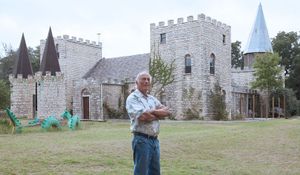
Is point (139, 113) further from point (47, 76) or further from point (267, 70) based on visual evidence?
point (267, 70)

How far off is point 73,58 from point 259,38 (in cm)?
1773

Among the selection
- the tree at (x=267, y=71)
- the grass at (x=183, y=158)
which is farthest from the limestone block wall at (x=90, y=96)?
the grass at (x=183, y=158)

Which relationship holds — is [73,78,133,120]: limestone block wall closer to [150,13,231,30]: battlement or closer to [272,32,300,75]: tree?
[150,13,231,30]: battlement

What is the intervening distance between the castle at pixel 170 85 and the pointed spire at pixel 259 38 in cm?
512

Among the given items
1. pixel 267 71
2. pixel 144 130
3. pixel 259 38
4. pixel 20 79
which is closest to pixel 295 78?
pixel 259 38

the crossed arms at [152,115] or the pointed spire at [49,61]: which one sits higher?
the pointed spire at [49,61]

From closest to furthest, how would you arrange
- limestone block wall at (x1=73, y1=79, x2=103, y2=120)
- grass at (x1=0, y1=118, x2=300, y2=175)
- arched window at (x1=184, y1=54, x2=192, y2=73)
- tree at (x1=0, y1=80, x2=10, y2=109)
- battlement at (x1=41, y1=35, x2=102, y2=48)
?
grass at (x1=0, y1=118, x2=300, y2=175) → tree at (x1=0, y1=80, x2=10, y2=109) → arched window at (x1=184, y1=54, x2=192, y2=73) → limestone block wall at (x1=73, y1=79, x2=103, y2=120) → battlement at (x1=41, y1=35, x2=102, y2=48)

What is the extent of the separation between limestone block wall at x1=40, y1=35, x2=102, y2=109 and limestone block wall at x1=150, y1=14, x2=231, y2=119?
930cm

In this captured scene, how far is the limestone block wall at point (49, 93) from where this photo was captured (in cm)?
2616

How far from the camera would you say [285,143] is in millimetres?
13336

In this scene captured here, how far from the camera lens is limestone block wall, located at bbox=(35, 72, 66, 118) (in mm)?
26156

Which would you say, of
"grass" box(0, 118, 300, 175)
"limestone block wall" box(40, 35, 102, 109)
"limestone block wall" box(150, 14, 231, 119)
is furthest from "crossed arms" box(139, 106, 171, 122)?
"limestone block wall" box(40, 35, 102, 109)

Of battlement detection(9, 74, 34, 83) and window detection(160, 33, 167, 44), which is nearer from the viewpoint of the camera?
battlement detection(9, 74, 34, 83)

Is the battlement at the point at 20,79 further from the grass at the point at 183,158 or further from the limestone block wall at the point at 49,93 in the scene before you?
the grass at the point at 183,158
